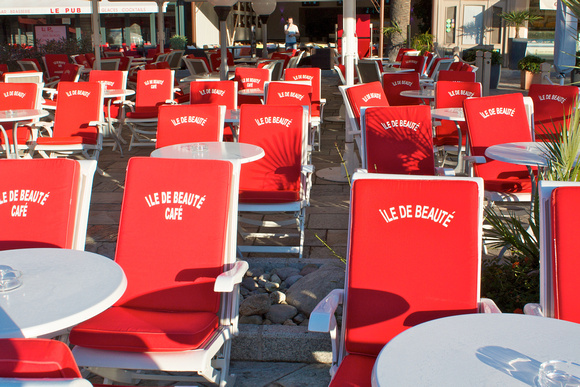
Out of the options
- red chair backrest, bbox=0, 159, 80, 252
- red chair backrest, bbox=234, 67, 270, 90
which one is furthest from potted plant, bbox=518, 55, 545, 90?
red chair backrest, bbox=0, 159, 80, 252

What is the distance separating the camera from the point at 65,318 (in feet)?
5.36

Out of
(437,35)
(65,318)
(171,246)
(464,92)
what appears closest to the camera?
(65,318)

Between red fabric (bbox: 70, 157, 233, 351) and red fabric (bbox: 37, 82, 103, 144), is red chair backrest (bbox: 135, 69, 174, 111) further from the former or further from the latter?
red fabric (bbox: 70, 157, 233, 351)

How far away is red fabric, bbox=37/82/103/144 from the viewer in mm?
6238

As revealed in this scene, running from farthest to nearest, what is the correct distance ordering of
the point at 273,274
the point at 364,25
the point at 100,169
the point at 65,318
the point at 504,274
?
the point at 364,25 < the point at 100,169 < the point at 273,274 < the point at 504,274 < the point at 65,318

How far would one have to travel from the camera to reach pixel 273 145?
4.41m

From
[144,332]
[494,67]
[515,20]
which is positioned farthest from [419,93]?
[515,20]

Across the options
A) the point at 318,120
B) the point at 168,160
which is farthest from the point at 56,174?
the point at 318,120

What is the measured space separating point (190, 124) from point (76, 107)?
2.32 metres

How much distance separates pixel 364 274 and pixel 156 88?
19.3 feet

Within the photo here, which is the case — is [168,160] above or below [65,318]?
above

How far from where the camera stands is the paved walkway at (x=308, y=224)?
2.69 m

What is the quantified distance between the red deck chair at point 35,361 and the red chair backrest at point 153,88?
21.2 ft

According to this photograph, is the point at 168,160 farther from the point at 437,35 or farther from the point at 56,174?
the point at 437,35
